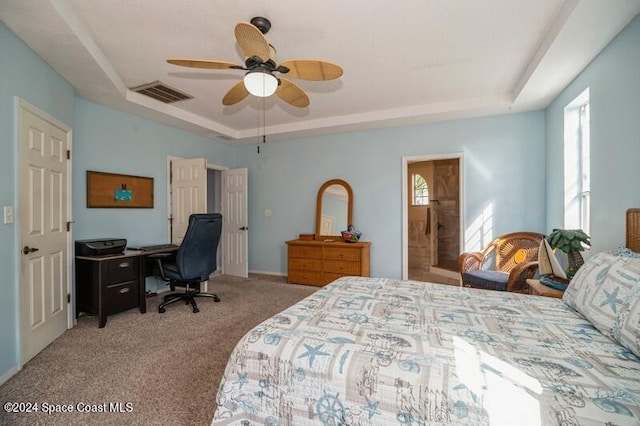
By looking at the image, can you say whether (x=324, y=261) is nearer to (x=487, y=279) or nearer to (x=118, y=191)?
(x=487, y=279)

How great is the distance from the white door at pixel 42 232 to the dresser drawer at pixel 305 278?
2736mm

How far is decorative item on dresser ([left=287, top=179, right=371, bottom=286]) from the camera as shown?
4293 mm

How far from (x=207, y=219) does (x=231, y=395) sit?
7.96 ft

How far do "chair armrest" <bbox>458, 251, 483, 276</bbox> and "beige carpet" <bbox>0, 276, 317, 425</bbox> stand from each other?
2.44 meters

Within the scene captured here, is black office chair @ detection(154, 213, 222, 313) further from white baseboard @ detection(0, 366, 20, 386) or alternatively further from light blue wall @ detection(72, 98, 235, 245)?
white baseboard @ detection(0, 366, 20, 386)

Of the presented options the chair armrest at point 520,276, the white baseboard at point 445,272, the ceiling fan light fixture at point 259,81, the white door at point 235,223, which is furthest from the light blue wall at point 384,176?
the ceiling fan light fixture at point 259,81

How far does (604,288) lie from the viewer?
4.81 feet

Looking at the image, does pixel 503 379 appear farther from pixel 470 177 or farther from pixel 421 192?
pixel 421 192

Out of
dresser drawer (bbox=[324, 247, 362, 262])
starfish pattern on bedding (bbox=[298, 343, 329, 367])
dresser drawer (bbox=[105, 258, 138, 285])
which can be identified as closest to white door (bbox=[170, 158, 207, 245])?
dresser drawer (bbox=[105, 258, 138, 285])

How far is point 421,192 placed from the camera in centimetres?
620

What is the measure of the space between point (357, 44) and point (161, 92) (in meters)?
2.45

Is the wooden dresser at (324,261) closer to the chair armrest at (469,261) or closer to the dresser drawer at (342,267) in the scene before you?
the dresser drawer at (342,267)

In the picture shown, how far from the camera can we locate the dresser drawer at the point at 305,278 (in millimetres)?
4469

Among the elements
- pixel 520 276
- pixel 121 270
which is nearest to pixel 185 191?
pixel 121 270
